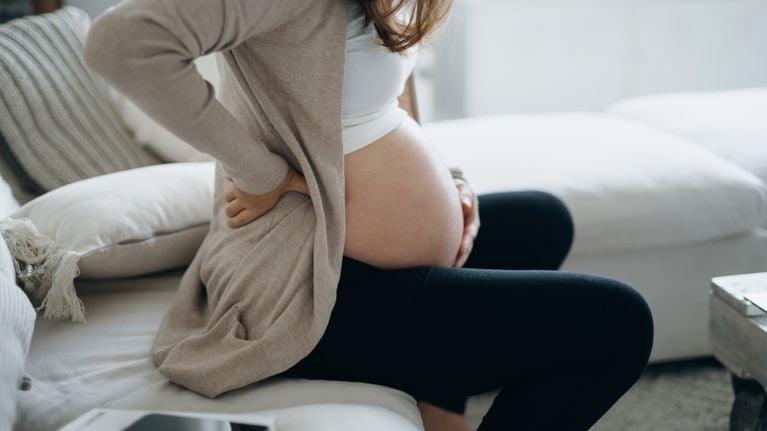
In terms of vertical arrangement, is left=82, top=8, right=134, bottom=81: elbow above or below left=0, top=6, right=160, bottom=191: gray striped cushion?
above

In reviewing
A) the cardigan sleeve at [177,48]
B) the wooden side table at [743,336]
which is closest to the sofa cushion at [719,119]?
the wooden side table at [743,336]

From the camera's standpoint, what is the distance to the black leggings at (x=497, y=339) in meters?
0.90

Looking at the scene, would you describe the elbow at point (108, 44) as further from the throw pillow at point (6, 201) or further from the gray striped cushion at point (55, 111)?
the gray striped cushion at point (55, 111)

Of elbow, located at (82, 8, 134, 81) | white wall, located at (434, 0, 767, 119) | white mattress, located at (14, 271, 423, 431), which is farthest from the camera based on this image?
white wall, located at (434, 0, 767, 119)

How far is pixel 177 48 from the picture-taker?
0.78m

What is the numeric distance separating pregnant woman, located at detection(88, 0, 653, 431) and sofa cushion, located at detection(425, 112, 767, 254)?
517 mm

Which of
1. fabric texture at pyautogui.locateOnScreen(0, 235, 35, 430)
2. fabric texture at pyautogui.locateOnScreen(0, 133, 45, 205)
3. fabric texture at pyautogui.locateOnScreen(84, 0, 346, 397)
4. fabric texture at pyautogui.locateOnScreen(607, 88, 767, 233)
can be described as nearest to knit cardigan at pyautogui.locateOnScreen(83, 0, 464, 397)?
fabric texture at pyautogui.locateOnScreen(84, 0, 346, 397)

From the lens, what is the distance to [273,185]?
0.93 m

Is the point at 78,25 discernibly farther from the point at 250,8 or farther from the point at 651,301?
the point at 651,301

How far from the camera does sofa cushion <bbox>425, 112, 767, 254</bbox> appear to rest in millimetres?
1441

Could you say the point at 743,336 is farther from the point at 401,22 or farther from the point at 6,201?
the point at 6,201

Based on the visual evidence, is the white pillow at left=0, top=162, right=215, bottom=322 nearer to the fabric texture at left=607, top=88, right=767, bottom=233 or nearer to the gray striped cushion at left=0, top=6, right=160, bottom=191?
the gray striped cushion at left=0, top=6, right=160, bottom=191

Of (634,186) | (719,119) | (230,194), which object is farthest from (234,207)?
(719,119)

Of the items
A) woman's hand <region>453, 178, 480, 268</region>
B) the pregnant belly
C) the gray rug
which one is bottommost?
the gray rug
